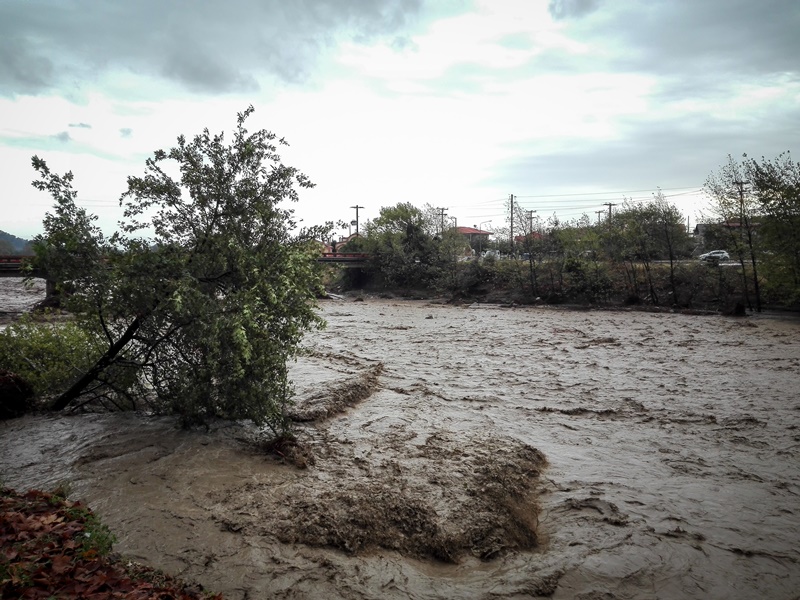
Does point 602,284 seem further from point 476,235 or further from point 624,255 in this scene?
point 476,235

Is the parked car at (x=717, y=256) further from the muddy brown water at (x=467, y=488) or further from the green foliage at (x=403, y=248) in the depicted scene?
the muddy brown water at (x=467, y=488)

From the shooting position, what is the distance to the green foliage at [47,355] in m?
11.3

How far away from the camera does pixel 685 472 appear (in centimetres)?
913

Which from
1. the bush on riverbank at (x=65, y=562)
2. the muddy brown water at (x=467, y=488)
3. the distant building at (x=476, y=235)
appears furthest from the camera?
the distant building at (x=476, y=235)

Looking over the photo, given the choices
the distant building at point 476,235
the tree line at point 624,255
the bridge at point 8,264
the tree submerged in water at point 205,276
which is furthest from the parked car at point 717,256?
the bridge at point 8,264

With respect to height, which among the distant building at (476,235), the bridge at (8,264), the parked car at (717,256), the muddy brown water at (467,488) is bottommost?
the muddy brown water at (467,488)

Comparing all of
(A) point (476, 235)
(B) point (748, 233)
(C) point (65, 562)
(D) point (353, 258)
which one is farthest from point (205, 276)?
(A) point (476, 235)

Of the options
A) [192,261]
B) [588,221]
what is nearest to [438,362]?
[192,261]

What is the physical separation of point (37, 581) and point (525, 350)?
18244 mm

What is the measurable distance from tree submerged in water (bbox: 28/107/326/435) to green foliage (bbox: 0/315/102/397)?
1.39 m

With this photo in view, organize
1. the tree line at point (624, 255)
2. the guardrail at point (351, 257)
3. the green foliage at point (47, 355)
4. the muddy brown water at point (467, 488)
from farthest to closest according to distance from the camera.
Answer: the guardrail at point (351, 257), the tree line at point (624, 255), the green foliage at point (47, 355), the muddy brown water at point (467, 488)

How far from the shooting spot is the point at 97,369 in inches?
412

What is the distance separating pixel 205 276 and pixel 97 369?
3.14 metres

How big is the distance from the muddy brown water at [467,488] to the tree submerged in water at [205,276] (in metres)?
1.26
